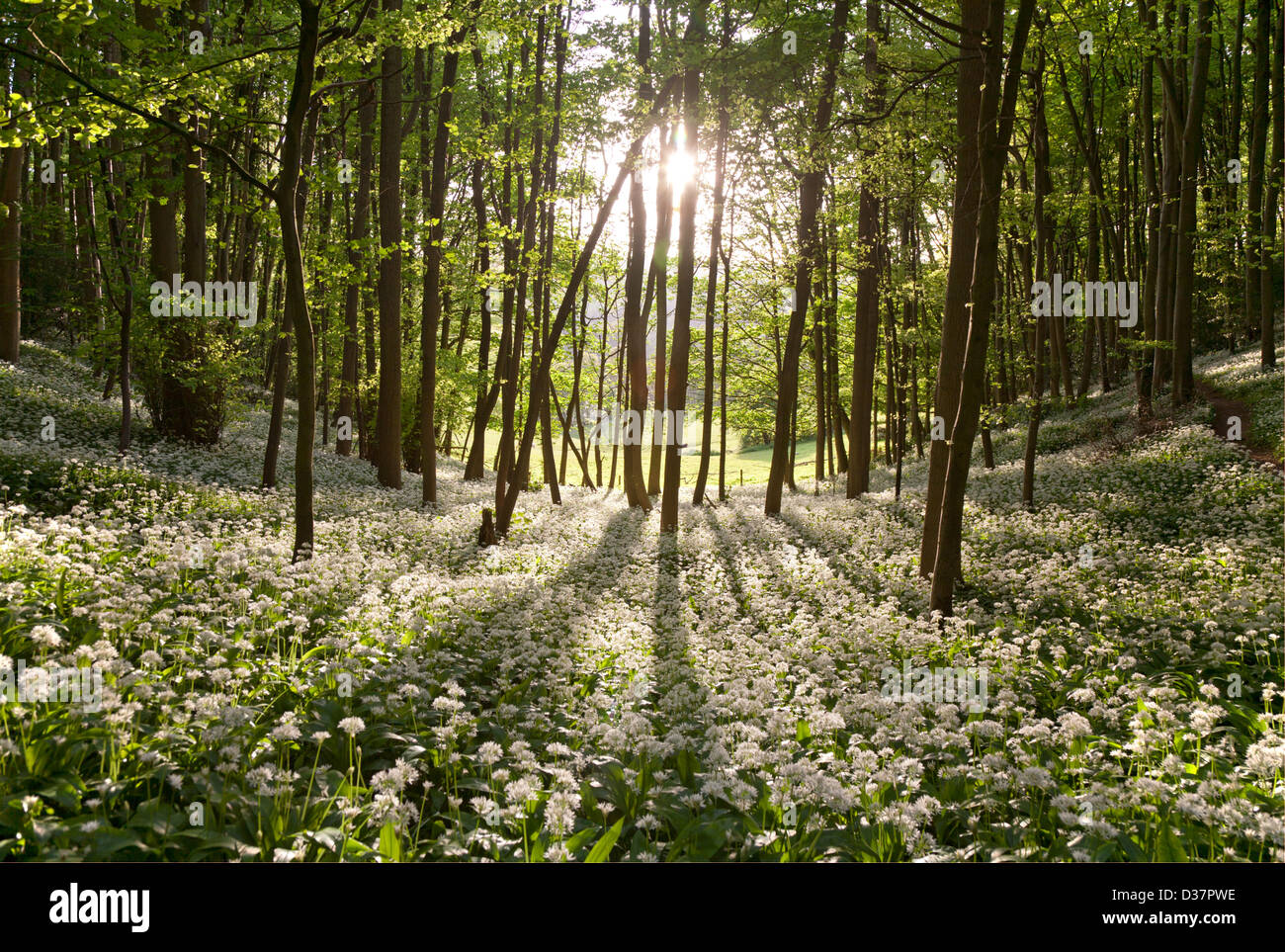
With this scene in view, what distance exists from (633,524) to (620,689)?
40.4 feet

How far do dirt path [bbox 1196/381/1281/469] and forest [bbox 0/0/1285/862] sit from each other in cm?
15

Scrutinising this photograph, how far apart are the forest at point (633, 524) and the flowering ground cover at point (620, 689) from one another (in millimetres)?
54

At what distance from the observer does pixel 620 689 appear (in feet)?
21.0

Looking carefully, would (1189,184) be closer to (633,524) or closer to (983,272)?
(983,272)

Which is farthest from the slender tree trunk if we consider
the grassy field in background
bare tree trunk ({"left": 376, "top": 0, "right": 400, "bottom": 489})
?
the grassy field in background

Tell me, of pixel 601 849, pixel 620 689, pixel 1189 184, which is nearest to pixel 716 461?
Result: pixel 1189 184

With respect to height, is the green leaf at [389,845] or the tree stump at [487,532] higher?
the tree stump at [487,532]

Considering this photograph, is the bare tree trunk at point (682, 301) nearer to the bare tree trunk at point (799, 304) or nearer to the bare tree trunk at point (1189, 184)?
the bare tree trunk at point (799, 304)

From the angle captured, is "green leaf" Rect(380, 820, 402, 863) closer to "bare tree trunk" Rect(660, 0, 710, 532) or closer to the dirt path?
"bare tree trunk" Rect(660, 0, 710, 532)

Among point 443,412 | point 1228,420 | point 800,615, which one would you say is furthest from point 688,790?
point 443,412

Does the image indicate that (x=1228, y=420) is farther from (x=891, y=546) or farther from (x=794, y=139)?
(x=794, y=139)

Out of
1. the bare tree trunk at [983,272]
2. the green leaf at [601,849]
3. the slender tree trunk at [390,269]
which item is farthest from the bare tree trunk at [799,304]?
the green leaf at [601,849]

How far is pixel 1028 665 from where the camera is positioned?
706 centimetres

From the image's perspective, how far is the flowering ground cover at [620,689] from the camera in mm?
3721
